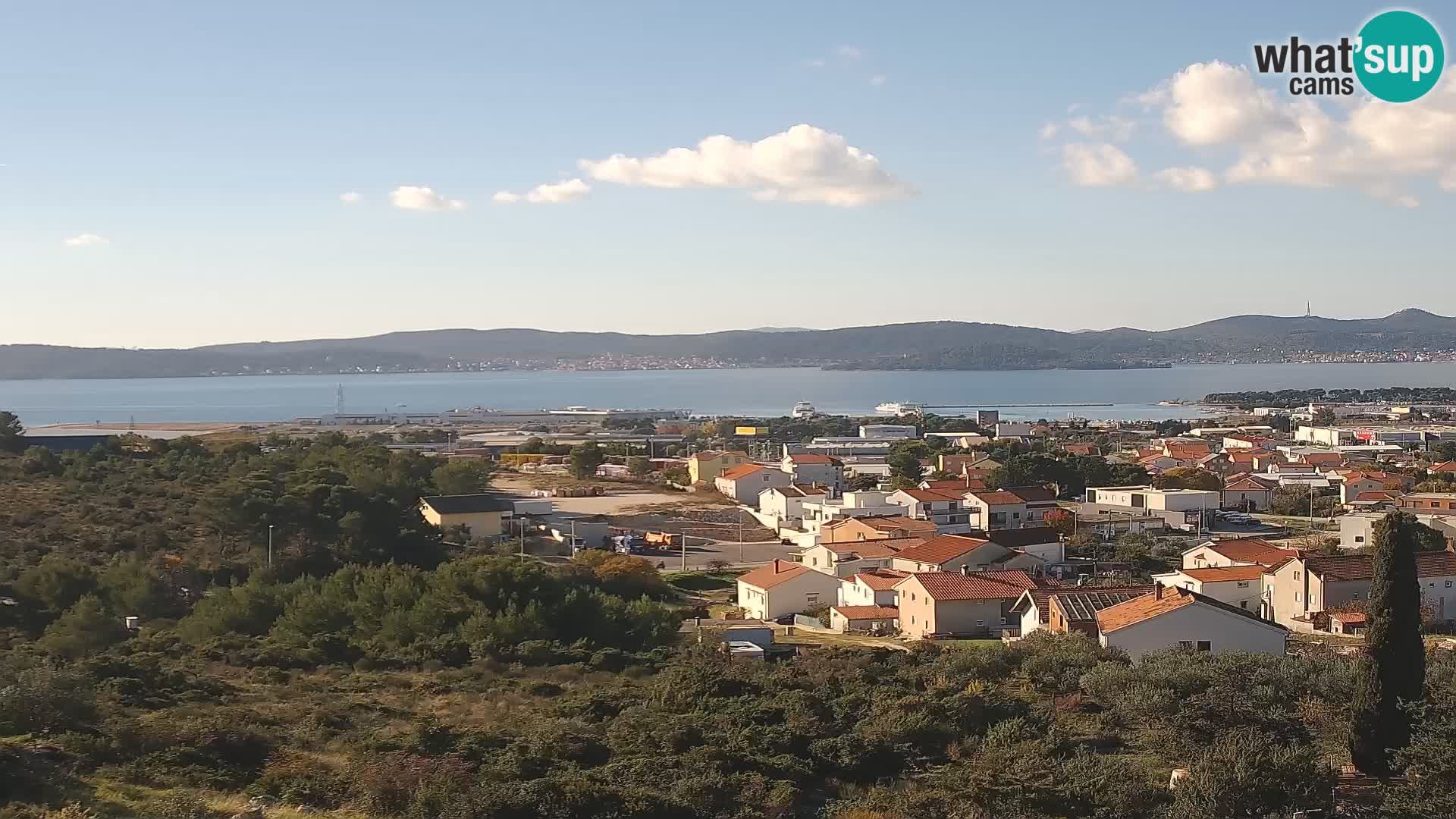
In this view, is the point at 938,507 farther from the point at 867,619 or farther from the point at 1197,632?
the point at 1197,632

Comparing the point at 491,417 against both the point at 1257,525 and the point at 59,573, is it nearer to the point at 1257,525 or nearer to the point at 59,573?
the point at 1257,525

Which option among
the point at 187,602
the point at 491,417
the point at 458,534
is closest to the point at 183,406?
the point at 491,417

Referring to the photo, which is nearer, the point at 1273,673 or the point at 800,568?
the point at 1273,673

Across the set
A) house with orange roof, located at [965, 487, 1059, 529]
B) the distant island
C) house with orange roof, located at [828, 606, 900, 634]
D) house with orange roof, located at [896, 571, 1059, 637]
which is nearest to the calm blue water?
the distant island

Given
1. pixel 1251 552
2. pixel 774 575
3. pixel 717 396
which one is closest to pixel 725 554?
pixel 774 575

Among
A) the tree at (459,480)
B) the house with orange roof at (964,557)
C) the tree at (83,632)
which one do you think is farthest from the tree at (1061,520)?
the tree at (83,632)

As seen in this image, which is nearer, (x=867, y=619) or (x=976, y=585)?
(x=976, y=585)

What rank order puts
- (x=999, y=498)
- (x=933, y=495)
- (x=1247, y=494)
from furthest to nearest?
1. (x=1247, y=494)
2. (x=933, y=495)
3. (x=999, y=498)

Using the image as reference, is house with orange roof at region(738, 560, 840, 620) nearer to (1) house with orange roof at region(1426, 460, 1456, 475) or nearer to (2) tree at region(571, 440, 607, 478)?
(2) tree at region(571, 440, 607, 478)
